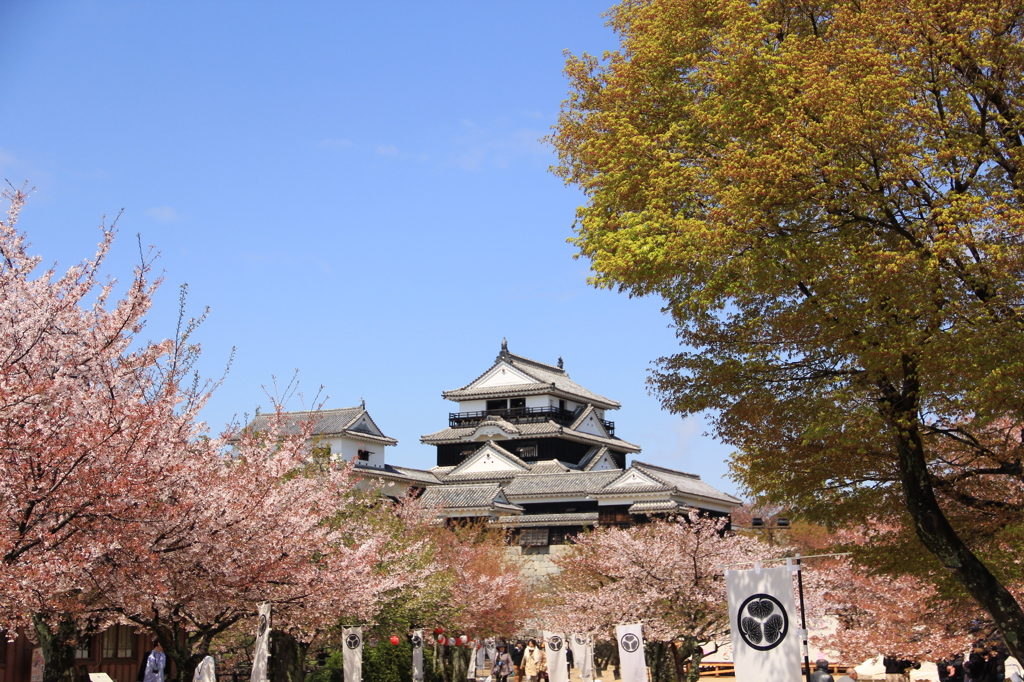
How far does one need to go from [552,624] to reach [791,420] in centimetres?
2267

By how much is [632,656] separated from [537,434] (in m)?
36.6

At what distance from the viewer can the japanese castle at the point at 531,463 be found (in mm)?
50062

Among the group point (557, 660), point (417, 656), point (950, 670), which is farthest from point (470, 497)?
point (950, 670)

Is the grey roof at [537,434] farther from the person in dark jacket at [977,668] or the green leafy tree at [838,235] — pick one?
the green leafy tree at [838,235]

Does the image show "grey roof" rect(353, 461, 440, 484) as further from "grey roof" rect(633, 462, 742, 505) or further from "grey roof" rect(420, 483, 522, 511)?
"grey roof" rect(633, 462, 742, 505)

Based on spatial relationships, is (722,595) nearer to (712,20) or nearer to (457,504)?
(712,20)

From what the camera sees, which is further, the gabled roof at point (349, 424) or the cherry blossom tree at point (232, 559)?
the gabled roof at point (349, 424)

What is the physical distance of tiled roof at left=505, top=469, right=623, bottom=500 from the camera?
51188 mm

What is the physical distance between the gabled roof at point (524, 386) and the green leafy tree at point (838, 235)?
157ft

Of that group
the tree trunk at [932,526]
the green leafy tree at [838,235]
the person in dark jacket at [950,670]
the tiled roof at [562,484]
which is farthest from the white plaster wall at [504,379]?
the tree trunk at [932,526]

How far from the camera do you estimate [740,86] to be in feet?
36.2

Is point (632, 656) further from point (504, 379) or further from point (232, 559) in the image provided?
point (504, 379)

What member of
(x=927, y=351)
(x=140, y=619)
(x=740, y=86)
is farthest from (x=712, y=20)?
(x=140, y=619)

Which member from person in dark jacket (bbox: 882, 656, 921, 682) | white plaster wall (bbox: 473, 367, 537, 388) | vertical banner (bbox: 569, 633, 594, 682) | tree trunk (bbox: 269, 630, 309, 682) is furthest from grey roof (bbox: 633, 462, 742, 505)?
tree trunk (bbox: 269, 630, 309, 682)
